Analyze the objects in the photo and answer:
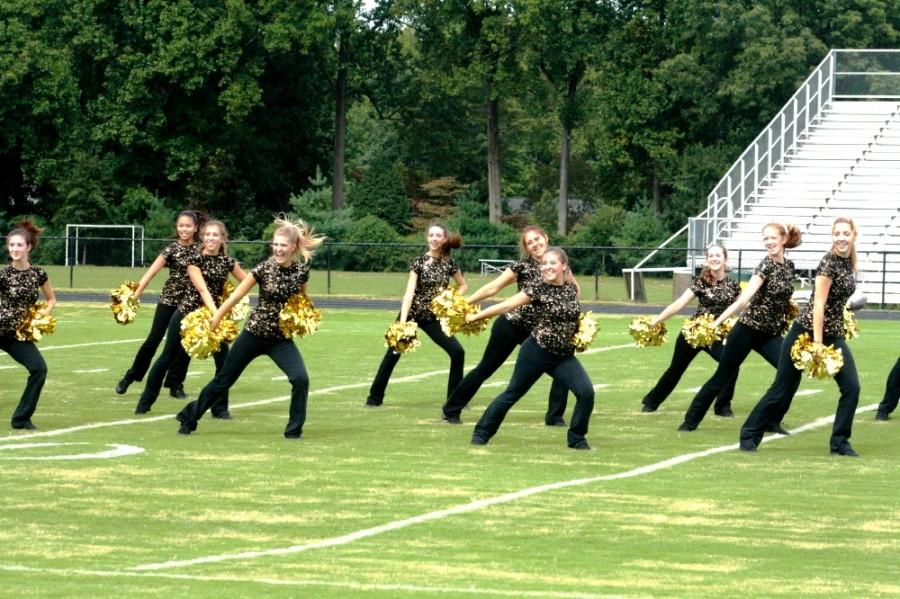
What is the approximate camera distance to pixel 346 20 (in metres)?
71.6

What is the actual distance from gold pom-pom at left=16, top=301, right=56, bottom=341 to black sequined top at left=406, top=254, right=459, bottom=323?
10.7 feet

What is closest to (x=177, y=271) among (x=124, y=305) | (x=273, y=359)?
(x=124, y=305)

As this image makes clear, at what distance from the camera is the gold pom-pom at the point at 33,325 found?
48.4 ft

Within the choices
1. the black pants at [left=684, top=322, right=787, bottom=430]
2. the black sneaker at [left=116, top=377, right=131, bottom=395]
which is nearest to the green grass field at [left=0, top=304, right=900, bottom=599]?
the black sneaker at [left=116, top=377, right=131, bottom=395]

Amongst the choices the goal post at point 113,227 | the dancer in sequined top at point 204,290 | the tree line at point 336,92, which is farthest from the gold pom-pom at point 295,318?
the tree line at point 336,92

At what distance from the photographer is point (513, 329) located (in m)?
15.2

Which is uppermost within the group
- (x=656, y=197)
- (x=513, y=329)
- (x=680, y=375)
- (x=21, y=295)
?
(x=656, y=197)

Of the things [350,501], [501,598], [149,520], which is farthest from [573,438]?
[501,598]

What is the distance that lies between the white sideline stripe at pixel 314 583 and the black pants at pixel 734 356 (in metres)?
6.08

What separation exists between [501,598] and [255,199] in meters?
66.1

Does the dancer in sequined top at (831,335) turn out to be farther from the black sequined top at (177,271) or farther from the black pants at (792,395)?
the black sequined top at (177,271)

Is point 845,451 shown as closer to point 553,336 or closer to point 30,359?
point 553,336

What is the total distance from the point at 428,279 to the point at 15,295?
3691 millimetres

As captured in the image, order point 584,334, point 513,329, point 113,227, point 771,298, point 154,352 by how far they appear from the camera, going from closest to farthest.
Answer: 1. point 584,334
2. point 771,298
3. point 513,329
4. point 154,352
5. point 113,227
